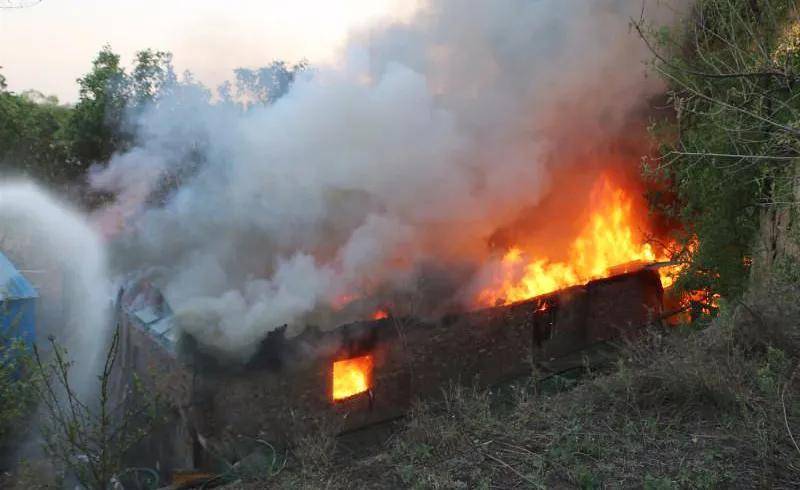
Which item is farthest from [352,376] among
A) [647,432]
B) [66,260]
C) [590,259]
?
[66,260]

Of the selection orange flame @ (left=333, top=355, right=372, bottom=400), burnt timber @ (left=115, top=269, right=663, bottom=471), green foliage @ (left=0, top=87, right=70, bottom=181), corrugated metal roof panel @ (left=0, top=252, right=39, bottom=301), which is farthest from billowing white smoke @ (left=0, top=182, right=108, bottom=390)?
orange flame @ (left=333, top=355, right=372, bottom=400)

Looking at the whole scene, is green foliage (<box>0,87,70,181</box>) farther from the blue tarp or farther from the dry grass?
the dry grass

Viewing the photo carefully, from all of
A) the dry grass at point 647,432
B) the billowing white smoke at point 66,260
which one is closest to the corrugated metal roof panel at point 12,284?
the billowing white smoke at point 66,260

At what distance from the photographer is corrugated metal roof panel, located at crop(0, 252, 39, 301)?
9.44 m

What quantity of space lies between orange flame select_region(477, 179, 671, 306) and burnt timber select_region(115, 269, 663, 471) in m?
0.57

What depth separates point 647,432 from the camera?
464cm

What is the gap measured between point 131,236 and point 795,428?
9134 millimetres

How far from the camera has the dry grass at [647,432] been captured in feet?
13.3

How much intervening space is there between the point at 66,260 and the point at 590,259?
12.1 meters

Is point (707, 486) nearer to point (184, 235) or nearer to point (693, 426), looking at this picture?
point (693, 426)

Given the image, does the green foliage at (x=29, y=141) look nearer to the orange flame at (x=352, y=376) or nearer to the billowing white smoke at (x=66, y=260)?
the billowing white smoke at (x=66, y=260)

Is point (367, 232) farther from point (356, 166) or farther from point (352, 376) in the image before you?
point (352, 376)

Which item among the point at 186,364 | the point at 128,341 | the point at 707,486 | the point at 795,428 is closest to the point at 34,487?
the point at 186,364

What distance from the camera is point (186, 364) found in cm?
692
